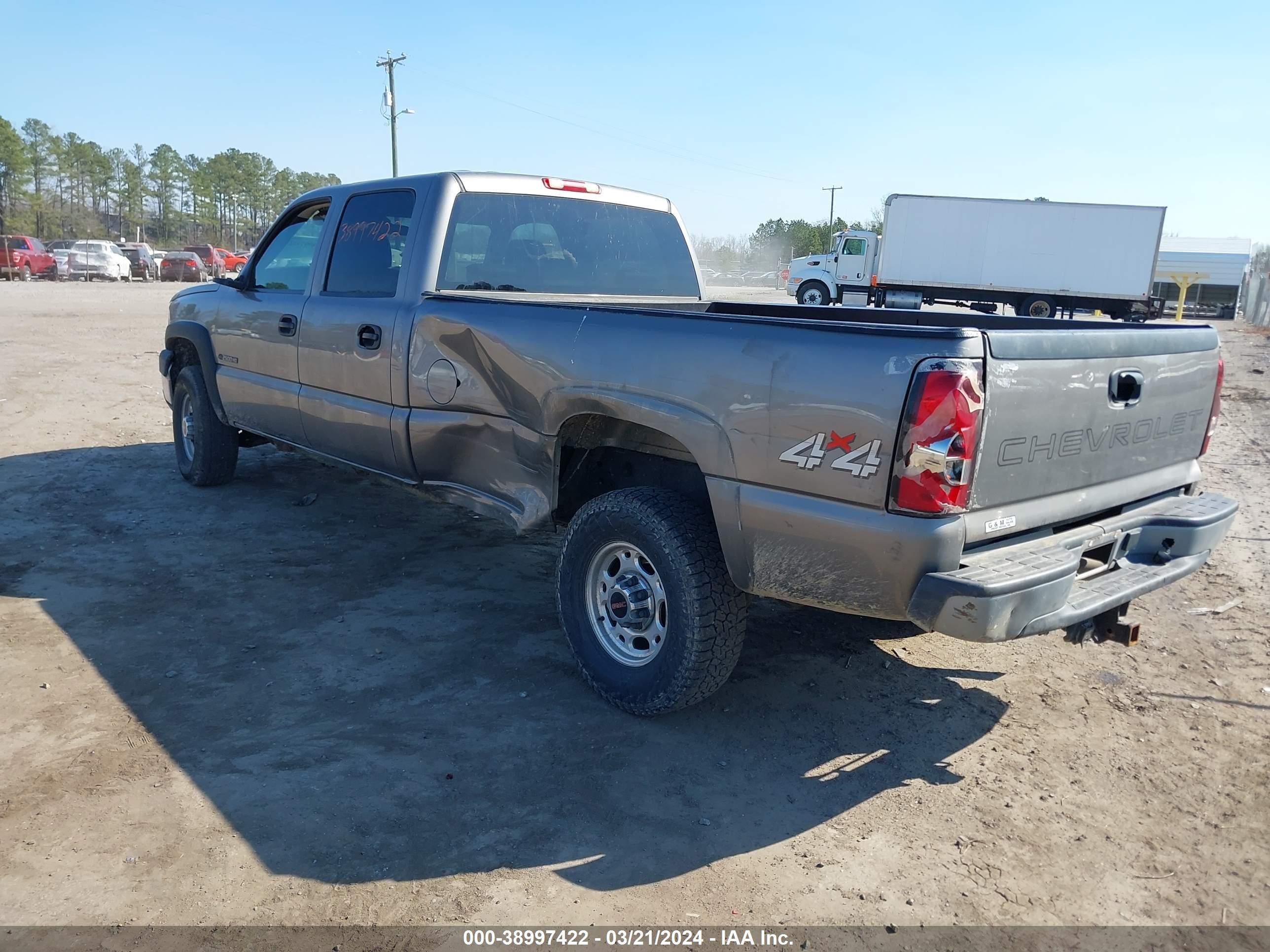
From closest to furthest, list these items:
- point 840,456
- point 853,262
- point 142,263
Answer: point 840,456, point 853,262, point 142,263

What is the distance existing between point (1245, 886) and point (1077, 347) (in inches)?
65.6

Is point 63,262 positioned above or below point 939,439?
below

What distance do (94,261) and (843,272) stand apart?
98.9ft

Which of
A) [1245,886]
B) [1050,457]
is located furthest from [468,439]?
[1245,886]

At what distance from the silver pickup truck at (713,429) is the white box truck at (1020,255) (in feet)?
77.7

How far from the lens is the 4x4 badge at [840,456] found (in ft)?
8.82

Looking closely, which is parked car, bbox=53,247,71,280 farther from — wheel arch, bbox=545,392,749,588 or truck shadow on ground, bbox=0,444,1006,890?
wheel arch, bbox=545,392,749,588

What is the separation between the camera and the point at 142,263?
136 feet

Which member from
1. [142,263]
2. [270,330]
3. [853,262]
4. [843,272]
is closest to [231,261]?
[142,263]

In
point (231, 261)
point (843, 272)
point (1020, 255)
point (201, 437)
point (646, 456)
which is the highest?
point (1020, 255)

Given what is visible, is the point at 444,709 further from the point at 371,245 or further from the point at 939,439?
the point at 371,245

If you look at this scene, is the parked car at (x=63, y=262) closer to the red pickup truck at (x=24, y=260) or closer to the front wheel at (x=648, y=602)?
the red pickup truck at (x=24, y=260)

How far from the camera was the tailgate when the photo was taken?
2.72 m

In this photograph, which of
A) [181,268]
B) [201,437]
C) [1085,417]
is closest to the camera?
[1085,417]
